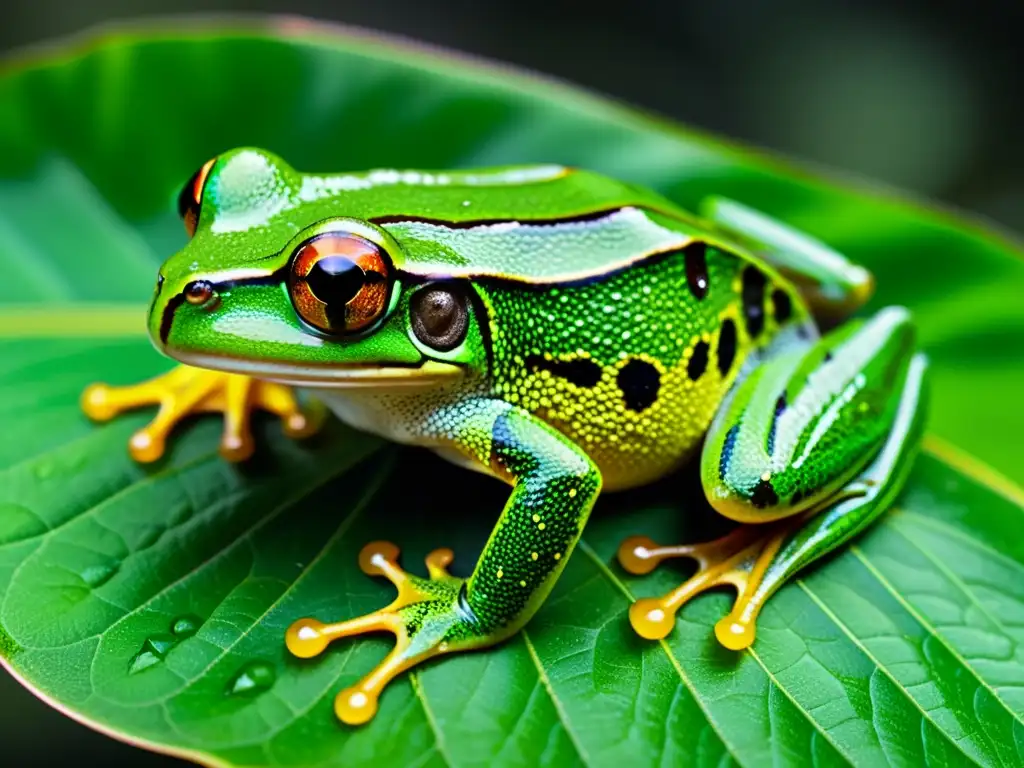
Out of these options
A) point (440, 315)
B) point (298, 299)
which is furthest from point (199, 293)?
point (440, 315)

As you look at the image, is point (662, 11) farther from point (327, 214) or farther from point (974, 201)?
point (327, 214)

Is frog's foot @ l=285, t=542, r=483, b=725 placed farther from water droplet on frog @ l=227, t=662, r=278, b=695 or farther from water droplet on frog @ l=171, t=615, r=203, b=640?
water droplet on frog @ l=171, t=615, r=203, b=640

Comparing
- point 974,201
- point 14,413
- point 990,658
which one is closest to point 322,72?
point 14,413

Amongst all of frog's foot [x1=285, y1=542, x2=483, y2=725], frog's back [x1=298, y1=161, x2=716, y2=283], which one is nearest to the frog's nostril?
frog's back [x1=298, y1=161, x2=716, y2=283]

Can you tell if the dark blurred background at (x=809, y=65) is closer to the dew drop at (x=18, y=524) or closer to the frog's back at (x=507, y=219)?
the frog's back at (x=507, y=219)

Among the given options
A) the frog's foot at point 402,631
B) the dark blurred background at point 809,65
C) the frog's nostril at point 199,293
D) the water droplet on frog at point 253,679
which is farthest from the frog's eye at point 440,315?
the dark blurred background at point 809,65

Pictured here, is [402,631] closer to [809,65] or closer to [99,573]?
[99,573]

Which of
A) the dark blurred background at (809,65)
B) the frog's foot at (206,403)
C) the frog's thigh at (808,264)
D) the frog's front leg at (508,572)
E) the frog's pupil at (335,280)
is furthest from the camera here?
the dark blurred background at (809,65)
